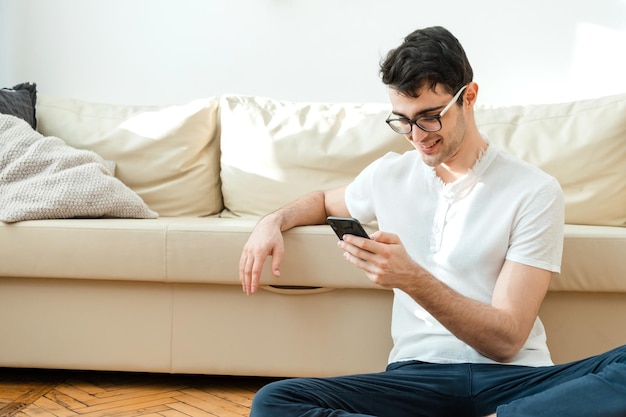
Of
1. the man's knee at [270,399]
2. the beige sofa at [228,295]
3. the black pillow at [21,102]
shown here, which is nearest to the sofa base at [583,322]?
the beige sofa at [228,295]

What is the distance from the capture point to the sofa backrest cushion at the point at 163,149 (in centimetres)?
293

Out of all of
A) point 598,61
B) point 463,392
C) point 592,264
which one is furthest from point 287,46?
point 463,392

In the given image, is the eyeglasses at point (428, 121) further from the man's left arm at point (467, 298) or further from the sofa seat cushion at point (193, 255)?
the sofa seat cushion at point (193, 255)

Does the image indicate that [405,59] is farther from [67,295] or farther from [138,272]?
[67,295]

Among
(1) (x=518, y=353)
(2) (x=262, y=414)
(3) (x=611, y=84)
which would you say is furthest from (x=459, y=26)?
(2) (x=262, y=414)

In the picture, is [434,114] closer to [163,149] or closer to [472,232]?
[472,232]

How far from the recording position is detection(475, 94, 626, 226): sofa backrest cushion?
8.64 feet

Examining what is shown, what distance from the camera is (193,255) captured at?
7.54 feet

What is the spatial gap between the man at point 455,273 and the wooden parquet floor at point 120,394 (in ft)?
2.05

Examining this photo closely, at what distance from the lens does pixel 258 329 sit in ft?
7.77

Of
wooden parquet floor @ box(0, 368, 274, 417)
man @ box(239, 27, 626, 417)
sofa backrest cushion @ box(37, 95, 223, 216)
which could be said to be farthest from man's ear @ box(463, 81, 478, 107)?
sofa backrest cushion @ box(37, 95, 223, 216)

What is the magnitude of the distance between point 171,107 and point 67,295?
0.92 m

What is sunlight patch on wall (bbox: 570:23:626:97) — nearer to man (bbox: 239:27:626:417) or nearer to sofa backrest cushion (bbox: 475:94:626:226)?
sofa backrest cushion (bbox: 475:94:626:226)

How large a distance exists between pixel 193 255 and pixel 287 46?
1.36 m
